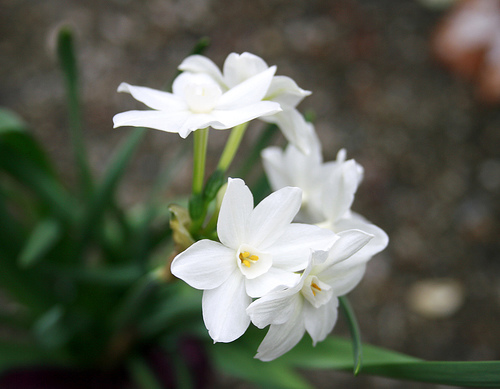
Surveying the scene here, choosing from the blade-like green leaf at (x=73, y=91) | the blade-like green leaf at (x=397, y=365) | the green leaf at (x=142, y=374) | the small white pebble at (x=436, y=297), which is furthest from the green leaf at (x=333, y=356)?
the small white pebble at (x=436, y=297)

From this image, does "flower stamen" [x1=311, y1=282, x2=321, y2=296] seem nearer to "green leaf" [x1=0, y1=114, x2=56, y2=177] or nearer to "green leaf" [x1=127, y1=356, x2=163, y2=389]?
"green leaf" [x1=0, y1=114, x2=56, y2=177]

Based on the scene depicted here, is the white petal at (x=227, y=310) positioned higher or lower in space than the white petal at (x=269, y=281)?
lower

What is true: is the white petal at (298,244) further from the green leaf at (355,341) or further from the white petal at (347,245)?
the green leaf at (355,341)

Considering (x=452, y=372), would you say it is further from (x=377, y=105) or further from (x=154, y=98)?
(x=377, y=105)

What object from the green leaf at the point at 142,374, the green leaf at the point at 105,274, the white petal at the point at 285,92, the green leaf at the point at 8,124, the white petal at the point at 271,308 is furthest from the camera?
the green leaf at the point at 142,374

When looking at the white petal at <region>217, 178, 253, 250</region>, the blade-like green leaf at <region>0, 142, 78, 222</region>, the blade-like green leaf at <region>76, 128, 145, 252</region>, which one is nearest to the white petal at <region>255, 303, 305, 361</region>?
the white petal at <region>217, 178, 253, 250</region>

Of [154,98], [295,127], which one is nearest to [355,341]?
[295,127]
